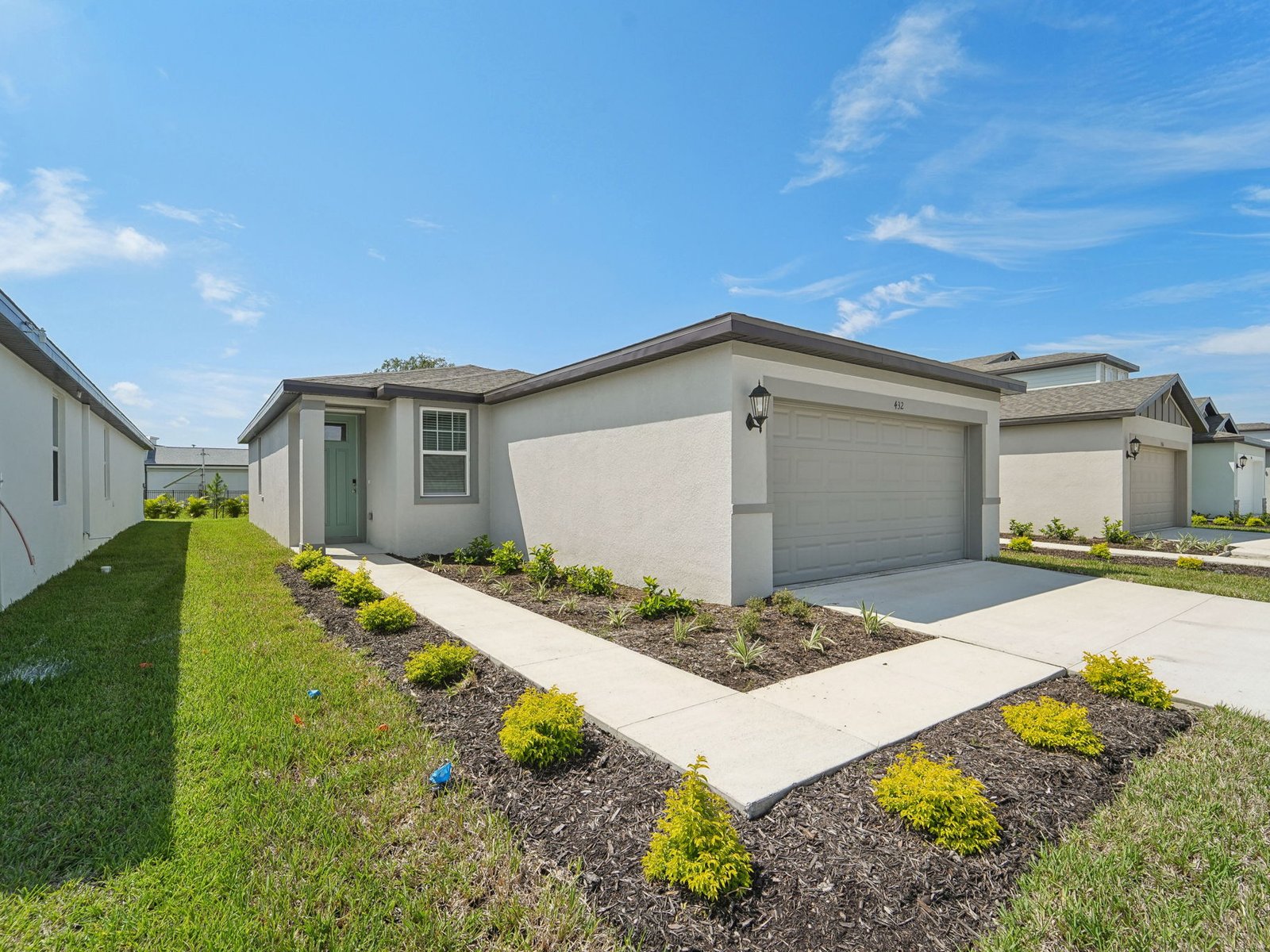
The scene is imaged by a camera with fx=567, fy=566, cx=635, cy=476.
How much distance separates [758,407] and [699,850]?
5.03 metres

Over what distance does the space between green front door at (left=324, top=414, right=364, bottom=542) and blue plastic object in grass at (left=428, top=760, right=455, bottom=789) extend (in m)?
11.6

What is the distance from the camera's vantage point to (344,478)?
43.2ft

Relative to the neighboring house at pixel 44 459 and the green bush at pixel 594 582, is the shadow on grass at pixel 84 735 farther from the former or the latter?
the green bush at pixel 594 582

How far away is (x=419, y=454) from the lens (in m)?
10.8

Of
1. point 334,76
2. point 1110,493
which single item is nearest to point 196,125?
point 334,76

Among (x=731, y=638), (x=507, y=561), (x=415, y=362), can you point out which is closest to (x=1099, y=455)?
(x=731, y=638)

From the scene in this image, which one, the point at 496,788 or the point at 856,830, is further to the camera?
the point at 496,788

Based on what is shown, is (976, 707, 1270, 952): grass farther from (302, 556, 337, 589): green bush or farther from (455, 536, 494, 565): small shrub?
(455, 536, 494, 565): small shrub

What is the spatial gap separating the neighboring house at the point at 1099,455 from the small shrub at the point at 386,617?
15.4 meters

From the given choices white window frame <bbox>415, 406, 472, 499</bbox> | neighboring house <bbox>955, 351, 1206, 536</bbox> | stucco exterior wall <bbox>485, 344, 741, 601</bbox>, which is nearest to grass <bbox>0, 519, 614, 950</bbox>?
stucco exterior wall <bbox>485, 344, 741, 601</bbox>

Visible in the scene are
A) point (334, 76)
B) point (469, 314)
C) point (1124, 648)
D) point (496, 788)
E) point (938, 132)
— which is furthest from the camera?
point (469, 314)

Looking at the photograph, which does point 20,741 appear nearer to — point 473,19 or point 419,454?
point 419,454

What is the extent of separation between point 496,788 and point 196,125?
9.93 metres

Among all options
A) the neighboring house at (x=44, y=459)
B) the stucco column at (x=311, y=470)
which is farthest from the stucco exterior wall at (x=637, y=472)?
the neighboring house at (x=44, y=459)
